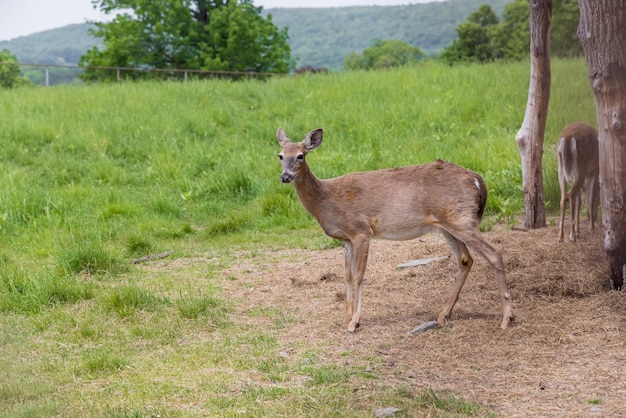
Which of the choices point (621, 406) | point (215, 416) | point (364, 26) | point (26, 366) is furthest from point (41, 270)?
point (364, 26)

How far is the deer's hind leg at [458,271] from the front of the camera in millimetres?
6656

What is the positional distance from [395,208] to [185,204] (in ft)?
19.9

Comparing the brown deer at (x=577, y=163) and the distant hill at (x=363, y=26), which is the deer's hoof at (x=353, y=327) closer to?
the brown deer at (x=577, y=163)

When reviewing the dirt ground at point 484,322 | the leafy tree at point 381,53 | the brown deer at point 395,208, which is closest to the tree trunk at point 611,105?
the dirt ground at point 484,322

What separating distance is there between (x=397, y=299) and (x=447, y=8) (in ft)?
459

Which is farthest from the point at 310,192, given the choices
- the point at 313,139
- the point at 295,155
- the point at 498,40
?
the point at 498,40

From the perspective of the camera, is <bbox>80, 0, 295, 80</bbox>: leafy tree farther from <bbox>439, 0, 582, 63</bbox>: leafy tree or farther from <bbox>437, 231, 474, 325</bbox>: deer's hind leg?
<bbox>437, 231, 474, 325</bbox>: deer's hind leg

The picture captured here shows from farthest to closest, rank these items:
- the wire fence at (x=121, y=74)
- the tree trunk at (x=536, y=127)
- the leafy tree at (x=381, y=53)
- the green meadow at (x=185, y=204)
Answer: the leafy tree at (x=381, y=53), the wire fence at (x=121, y=74), the tree trunk at (x=536, y=127), the green meadow at (x=185, y=204)

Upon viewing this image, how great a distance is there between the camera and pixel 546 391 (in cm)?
515

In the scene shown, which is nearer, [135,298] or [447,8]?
[135,298]

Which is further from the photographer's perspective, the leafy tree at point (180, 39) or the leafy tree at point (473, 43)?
the leafy tree at point (473, 43)

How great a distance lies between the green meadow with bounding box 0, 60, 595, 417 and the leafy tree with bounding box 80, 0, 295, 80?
583 inches

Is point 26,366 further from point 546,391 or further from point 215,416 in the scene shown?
point 546,391

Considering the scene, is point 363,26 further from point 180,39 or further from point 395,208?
point 395,208
